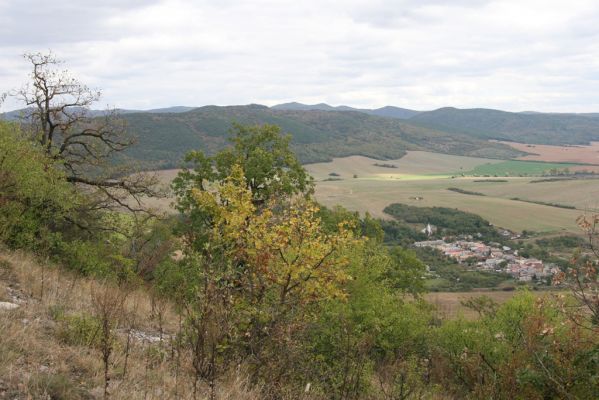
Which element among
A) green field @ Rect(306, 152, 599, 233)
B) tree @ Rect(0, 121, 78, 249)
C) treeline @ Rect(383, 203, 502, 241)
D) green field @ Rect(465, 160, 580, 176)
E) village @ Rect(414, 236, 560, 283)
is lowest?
village @ Rect(414, 236, 560, 283)

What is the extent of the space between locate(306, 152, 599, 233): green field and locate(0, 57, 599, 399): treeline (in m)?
71.2

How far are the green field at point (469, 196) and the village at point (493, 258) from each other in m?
13.6

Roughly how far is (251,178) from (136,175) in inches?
226

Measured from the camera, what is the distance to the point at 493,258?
78.8 m

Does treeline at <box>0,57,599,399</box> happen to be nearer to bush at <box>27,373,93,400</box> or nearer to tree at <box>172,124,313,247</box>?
tree at <box>172,124,313,247</box>

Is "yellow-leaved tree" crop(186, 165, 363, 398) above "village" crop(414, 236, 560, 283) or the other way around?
above

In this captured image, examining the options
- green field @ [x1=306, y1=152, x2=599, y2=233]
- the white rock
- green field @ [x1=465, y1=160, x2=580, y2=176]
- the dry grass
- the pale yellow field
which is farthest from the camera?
green field @ [x1=465, y1=160, x2=580, y2=176]

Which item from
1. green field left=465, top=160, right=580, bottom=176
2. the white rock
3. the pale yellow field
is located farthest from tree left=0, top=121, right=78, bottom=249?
green field left=465, top=160, right=580, bottom=176

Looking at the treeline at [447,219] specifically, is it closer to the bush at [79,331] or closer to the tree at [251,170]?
the tree at [251,170]

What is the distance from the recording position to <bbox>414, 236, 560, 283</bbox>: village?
67000mm

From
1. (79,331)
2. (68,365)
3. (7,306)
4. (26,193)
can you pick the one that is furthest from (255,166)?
(68,365)

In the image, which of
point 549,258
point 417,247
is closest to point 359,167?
point 417,247

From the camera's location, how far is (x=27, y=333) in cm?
697

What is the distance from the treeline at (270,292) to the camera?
7.77m
